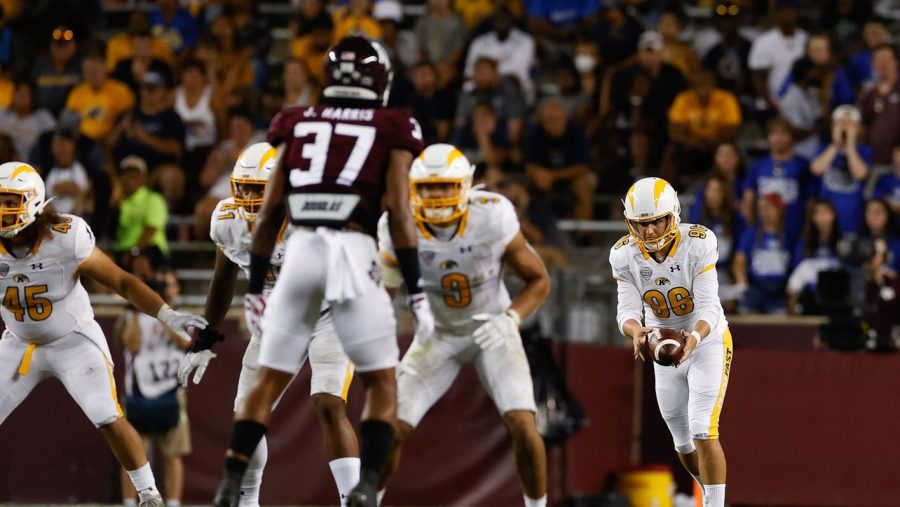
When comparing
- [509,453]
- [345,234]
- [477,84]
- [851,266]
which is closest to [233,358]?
[509,453]

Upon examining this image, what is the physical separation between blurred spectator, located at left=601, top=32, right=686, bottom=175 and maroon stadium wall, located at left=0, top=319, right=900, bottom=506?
2.35 metres

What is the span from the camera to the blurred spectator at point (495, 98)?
14.0 metres

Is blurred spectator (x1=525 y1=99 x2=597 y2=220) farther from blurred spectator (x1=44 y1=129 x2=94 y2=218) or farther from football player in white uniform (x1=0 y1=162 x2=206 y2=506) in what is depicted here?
football player in white uniform (x1=0 y1=162 x2=206 y2=506)

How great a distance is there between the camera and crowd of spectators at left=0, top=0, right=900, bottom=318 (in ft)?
41.9

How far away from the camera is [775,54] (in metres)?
14.2

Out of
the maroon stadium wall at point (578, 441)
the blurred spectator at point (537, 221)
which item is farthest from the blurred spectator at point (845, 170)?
the blurred spectator at point (537, 221)

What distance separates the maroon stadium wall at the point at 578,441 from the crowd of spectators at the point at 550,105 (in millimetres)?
1045

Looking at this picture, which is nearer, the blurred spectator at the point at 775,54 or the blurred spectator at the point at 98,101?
the blurred spectator at the point at 775,54

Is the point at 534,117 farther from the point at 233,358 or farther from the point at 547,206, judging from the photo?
the point at 233,358

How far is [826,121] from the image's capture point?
1359 cm

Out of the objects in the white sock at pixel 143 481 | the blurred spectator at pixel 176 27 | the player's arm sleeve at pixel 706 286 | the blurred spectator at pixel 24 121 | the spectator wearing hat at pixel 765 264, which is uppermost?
the blurred spectator at pixel 176 27

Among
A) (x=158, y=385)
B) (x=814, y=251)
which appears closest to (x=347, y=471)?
(x=158, y=385)

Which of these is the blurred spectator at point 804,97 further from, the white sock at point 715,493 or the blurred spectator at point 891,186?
the white sock at point 715,493

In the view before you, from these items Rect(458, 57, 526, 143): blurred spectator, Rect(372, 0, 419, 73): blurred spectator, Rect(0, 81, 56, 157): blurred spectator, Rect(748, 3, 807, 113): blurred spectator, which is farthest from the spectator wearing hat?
Rect(0, 81, 56, 157): blurred spectator
